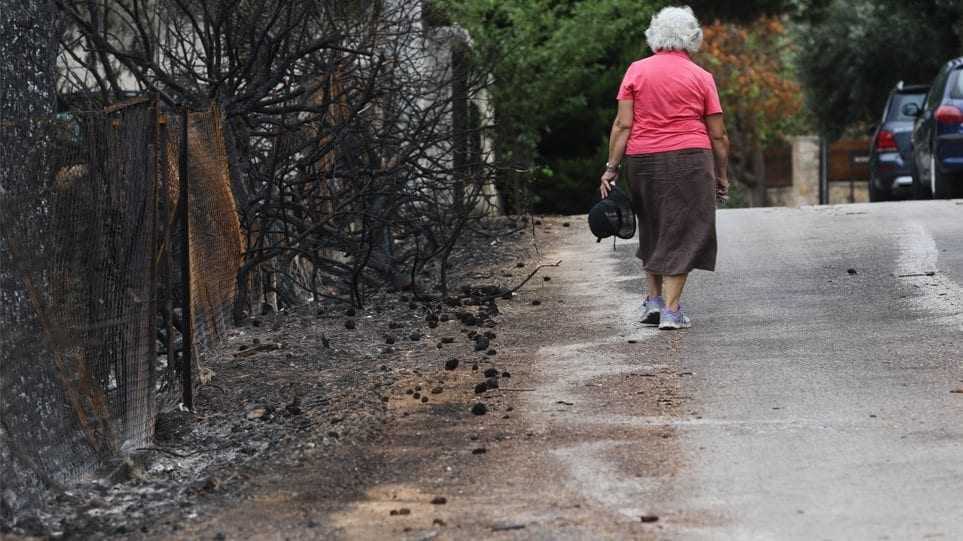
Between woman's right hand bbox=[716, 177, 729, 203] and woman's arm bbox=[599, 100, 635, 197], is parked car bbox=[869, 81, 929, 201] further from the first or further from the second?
woman's arm bbox=[599, 100, 635, 197]

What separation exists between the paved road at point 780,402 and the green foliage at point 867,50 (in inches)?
731

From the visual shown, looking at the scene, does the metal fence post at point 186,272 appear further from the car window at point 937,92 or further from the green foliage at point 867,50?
the green foliage at point 867,50

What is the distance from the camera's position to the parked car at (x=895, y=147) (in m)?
21.0

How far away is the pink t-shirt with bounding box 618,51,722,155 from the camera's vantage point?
9.16 meters

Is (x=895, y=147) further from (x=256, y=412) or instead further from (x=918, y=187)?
(x=256, y=412)

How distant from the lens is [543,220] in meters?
16.8

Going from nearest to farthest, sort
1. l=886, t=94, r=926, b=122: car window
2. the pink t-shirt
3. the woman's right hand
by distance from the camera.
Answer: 1. the pink t-shirt
2. the woman's right hand
3. l=886, t=94, r=926, b=122: car window

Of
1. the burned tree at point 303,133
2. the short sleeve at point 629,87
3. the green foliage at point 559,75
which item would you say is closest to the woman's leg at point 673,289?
the short sleeve at point 629,87

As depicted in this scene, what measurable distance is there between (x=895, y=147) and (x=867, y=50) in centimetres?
1050

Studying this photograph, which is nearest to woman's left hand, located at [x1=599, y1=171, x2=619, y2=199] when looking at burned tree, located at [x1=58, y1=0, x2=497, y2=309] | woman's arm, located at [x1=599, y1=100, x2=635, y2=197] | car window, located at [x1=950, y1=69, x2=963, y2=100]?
woman's arm, located at [x1=599, y1=100, x2=635, y2=197]

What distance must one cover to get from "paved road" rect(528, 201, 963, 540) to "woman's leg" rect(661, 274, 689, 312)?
222mm

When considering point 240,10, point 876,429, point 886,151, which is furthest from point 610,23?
point 876,429

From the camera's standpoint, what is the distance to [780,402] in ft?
23.0

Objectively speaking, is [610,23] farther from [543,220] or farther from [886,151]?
[543,220]
